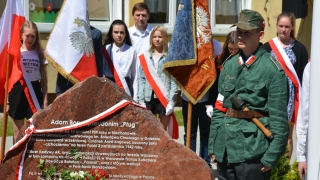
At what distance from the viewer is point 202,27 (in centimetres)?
718

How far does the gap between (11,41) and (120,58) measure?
139 cm

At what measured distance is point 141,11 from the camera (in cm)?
902

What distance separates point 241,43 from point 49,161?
186cm

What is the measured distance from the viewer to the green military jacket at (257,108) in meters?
4.88

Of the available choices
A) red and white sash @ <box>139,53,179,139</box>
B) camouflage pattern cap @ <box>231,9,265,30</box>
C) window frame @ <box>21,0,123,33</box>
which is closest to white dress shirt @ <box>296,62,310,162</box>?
camouflage pattern cap @ <box>231,9,265,30</box>

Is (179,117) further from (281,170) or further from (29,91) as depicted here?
(281,170)

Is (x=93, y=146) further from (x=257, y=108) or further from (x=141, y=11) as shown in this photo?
(x=141, y=11)

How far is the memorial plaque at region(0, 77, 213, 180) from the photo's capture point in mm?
5391

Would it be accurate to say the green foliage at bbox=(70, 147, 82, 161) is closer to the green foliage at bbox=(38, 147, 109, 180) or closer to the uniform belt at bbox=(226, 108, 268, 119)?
the green foliage at bbox=(38, 147, 109, 180)

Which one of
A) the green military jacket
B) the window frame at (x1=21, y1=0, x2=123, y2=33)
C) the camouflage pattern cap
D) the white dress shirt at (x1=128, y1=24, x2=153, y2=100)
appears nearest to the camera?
the green military jacket

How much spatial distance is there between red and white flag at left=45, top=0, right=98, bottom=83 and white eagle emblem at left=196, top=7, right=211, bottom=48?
1225 mm

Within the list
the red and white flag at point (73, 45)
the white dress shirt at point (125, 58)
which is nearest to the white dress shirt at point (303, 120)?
the red and white flag at point (73, 45)

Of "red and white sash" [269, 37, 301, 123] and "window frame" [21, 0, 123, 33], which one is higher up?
"window frame" [21, 0, 123, 33]

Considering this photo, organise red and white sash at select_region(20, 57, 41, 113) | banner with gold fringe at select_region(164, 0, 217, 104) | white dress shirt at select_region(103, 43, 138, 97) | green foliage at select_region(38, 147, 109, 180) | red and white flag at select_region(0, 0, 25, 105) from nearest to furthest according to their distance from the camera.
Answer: green foliage at select_region(38, 147, 109, 180), banner with gold fringe at select_region(164, 0, 217, 104), red and white flag at select_region(0, 0, 25, 105), red and white sash at select_region(20, 57, 41, 113), white dress shirt at select_region(103, 43, 138, 97)
